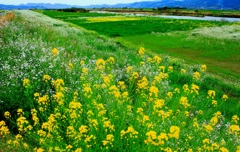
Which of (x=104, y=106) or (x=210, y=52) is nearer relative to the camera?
(x=104, y=106)

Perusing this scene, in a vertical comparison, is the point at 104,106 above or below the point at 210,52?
above

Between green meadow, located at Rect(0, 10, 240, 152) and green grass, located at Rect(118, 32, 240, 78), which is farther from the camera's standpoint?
green grass, located at Rect(118, 32, 240, 78)

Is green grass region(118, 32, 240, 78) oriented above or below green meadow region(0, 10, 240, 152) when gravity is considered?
below

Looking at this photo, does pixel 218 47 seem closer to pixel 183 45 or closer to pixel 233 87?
pixel 183 45

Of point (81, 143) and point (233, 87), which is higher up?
point (81, 143)

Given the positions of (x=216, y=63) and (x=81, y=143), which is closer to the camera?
(x=81, y=143)

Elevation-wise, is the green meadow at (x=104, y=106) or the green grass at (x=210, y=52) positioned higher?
the green meadow at (x=104, y=106)

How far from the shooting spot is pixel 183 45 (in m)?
28.2

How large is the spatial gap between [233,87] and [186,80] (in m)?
2.12

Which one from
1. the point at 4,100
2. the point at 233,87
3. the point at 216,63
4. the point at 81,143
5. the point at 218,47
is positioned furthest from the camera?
the point at 218,47

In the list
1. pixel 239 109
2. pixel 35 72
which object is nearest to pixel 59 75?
pixel 35 72

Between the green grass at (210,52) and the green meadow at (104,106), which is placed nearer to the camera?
the green meadow at (104,106)

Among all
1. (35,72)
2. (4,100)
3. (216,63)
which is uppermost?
A: (35,72)

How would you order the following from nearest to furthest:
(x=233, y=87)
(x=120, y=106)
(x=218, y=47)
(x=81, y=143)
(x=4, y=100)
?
(x=81, y=143)
(x=120, y=106)
(x=4, y=100)
(x=233, y=87)
(x=218, y=47)
